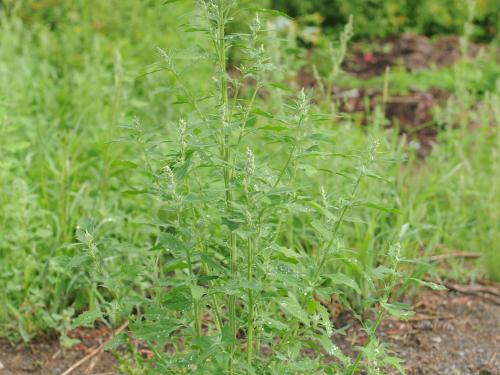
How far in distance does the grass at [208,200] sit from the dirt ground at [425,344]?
92 mm

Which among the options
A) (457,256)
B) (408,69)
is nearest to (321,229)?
(457,256)

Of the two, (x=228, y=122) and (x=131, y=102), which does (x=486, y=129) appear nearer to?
(x=131, y=102)

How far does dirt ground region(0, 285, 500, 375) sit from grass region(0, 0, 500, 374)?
3.6 inches

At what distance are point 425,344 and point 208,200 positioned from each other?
154 cm

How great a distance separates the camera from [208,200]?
6.33 feet

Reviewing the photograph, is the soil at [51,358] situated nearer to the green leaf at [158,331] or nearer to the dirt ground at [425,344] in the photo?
the dirt ground at [425,344]

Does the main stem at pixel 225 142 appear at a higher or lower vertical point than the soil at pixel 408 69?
higher

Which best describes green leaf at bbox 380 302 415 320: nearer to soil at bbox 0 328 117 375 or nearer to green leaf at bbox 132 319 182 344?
green leaf at bbox 132 319 182 344

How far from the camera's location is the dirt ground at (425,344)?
2975mm

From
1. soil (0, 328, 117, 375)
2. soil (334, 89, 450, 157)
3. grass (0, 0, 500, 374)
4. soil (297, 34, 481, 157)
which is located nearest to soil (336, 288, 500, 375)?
grass (0, 0, 500, 374)

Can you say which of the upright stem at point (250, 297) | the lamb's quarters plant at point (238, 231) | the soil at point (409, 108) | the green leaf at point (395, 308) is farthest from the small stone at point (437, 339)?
the soil at point (409, 108)

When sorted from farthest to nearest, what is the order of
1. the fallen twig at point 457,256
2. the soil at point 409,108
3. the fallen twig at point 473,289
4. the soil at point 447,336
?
the soil at point 409,108, the fallen twig at point 457,256, the fallen twig at point 473,289, the soil at point 447,336

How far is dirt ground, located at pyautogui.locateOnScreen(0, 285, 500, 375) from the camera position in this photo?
297 cm

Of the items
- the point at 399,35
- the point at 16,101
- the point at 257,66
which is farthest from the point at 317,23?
the point at 257,66
